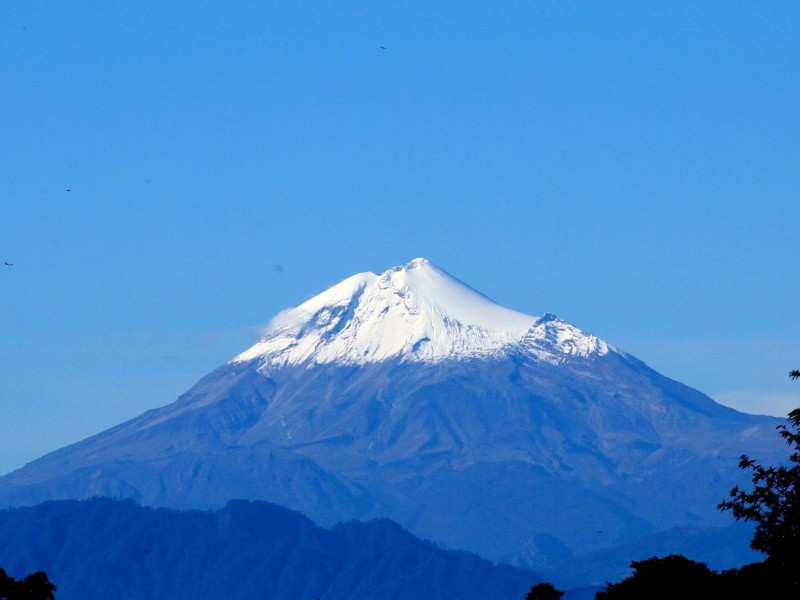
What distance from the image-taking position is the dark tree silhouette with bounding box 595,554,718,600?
201ft

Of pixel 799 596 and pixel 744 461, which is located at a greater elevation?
pixel 744 461

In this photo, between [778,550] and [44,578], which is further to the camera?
[44,578]

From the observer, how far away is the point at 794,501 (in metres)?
Result: 49.5

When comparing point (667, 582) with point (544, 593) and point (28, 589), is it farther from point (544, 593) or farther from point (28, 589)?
point (28, 589)

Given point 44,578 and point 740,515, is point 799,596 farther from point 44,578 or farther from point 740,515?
point 44,578

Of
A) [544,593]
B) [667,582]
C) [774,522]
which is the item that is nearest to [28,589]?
[774,522]

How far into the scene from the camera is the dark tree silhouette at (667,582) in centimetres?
6128

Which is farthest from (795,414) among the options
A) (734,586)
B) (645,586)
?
(645,586)

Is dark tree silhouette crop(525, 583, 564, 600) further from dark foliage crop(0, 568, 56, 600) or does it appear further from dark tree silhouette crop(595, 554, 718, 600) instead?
dark foliage crop(0, 568, 56, 600)

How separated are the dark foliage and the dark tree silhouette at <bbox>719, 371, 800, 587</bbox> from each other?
726 inches

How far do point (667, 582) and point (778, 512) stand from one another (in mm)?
13513

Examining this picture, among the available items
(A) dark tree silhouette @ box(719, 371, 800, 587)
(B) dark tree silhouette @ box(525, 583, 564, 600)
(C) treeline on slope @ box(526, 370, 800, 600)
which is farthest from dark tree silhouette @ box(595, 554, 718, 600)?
(A) dark tree silhouette @ box(719, 371, 800, 587)

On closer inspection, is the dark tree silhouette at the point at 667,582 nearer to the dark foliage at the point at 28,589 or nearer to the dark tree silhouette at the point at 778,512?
the dark tree silhouette at the point at 778,512

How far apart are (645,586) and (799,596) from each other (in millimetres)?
15597
